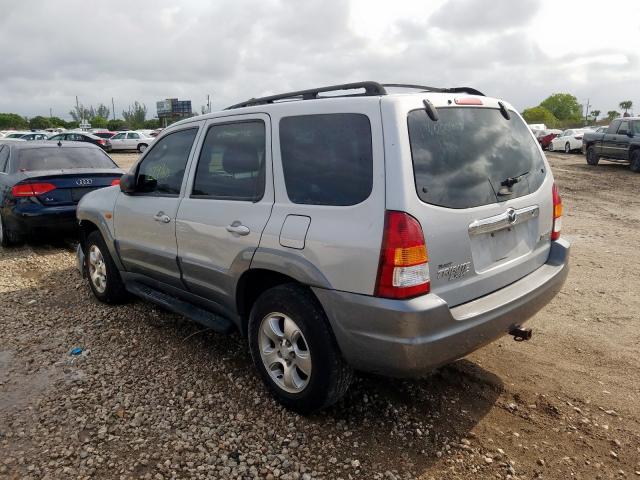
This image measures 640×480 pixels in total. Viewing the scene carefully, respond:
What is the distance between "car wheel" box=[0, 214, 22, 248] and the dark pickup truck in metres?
17.9

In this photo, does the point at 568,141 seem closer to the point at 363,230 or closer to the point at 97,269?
the point at 97,269

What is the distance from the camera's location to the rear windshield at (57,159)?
24.1 ft

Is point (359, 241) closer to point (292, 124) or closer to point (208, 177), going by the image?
point (292, 124)

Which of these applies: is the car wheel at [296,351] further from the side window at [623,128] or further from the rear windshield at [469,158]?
the side window at [623,128]

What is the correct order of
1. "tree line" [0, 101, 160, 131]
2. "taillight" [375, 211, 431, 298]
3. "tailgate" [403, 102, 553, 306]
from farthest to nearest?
"tree line" [0, 101, 160, 131] < "tailgate" [403, 102, 553, 306] < "taillight" [375, 211, 431, 298]

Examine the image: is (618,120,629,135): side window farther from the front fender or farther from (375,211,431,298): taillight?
(375,211,431,298): taillight

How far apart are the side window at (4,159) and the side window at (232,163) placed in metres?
5.33

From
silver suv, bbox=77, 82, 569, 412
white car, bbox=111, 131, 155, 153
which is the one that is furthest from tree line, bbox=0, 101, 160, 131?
silver suv, bbox=77, 82, 569, 412

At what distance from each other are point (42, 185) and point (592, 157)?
62.4 feet

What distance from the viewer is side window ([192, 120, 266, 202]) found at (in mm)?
3252

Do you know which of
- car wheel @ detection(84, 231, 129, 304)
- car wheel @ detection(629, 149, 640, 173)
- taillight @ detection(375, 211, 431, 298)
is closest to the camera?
taillight @ detection(375, 211, 431, 298)

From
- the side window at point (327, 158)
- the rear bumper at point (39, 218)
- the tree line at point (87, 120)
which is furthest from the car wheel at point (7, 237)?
the tree line at point (87, 120)

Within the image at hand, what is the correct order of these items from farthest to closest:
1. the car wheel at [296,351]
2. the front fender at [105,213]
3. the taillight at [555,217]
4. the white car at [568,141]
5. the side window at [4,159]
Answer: the white car at [568,141], the side window at [4,159], the front fender at [105,213], the taillight at [555,217], the car wheel at [296,351]

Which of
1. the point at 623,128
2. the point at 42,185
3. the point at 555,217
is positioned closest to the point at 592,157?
the point at 623,128
